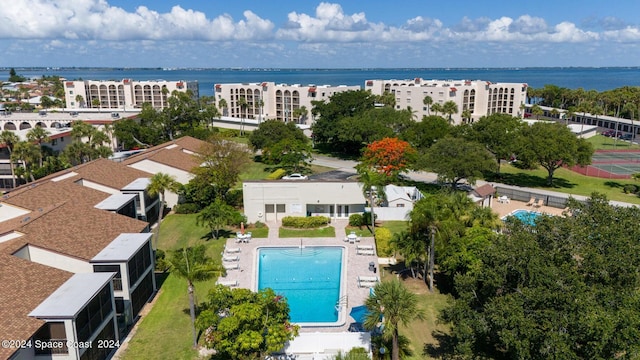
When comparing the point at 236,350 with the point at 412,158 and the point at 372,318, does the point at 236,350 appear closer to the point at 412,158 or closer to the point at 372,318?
the point at 372,318

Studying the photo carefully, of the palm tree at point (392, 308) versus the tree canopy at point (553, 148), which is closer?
the palm tree at point (392, 308)

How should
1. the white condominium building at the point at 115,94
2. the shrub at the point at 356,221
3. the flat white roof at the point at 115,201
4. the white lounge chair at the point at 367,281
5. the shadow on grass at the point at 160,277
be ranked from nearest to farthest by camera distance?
the white lounge chair at the point at 367,281
the shadow on grass at the point at 160,277
the flat white roof at the point at 115,201
the shrub at the point at 356,221
the white condominium building at the point at 115,94

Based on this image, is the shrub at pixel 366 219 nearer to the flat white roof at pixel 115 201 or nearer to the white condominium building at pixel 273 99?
the flat white roof at pixel 115 201

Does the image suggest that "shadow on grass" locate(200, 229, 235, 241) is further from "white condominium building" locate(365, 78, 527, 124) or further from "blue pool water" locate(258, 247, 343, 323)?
"white condominium building" locate(365, 78, 527, 124)

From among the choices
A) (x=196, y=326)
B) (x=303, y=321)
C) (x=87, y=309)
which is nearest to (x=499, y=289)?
(x=303, y=321)

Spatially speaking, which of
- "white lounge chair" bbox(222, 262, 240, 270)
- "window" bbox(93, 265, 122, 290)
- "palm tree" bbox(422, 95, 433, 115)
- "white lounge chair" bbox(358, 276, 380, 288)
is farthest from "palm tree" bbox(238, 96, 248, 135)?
"window" bbox(93, 265, 122, 290)

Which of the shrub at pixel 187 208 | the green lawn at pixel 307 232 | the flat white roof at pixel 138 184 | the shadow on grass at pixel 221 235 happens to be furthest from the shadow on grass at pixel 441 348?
the shrub at pixel 187 208
